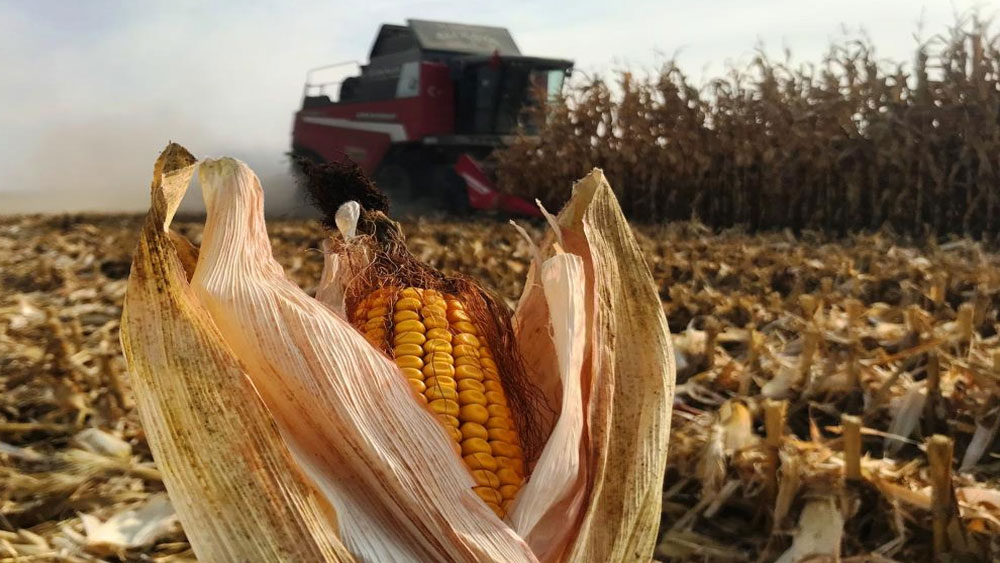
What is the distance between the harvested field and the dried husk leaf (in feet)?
2.27

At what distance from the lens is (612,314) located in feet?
5.75

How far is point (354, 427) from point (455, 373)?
0.29 metres

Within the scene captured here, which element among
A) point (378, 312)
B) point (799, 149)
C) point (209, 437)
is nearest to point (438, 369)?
point (378, 312)

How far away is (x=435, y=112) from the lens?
15.1 m

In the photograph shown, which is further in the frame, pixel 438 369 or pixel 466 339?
pixel 466 339

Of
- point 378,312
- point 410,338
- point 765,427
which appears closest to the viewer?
point 410,338

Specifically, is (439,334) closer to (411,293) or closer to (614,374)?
(411,293)

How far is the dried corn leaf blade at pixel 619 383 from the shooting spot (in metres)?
1.45

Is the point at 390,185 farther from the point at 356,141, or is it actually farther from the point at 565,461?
the point at 565,461

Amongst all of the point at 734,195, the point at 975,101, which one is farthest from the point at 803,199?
the point at 975,101

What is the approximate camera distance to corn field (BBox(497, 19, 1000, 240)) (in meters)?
10.3

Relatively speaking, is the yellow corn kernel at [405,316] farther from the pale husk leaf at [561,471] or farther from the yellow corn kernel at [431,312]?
the pale husk leaf at [561,471]

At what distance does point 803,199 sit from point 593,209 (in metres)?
10.1

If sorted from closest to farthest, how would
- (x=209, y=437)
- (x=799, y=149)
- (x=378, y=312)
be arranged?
1. (x=209, y=437)
2. (x=378, y=312)
3. (x=799, y=149)
